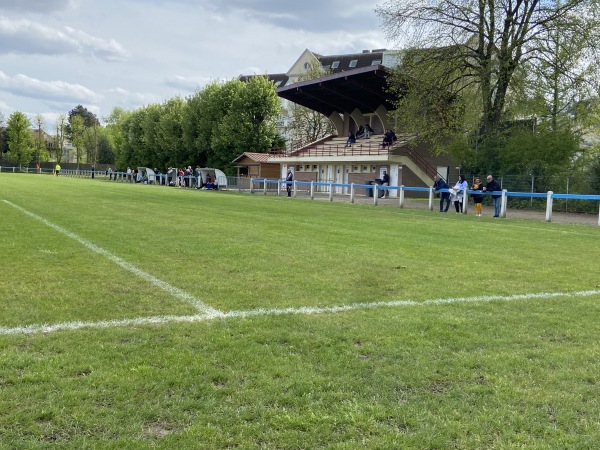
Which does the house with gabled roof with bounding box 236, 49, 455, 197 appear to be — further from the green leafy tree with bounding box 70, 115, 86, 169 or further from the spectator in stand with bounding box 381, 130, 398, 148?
the green leafy tree with bounding box 70, 115, 86, 169

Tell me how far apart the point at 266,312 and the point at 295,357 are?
126 centimetres

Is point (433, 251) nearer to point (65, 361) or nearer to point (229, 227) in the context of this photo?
point (229, 227)

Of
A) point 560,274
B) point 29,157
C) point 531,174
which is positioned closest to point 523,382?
point 560,274

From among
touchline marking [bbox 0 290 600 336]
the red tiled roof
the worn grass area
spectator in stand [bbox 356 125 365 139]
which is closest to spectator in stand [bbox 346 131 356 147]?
spectator in stand [bbox 356 125 365 139]

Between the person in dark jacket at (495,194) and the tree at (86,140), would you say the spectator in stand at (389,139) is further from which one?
the tree at (86,140)

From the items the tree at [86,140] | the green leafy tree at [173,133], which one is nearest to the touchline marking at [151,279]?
the green leafy tree at [173,133]

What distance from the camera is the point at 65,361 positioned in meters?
3.74

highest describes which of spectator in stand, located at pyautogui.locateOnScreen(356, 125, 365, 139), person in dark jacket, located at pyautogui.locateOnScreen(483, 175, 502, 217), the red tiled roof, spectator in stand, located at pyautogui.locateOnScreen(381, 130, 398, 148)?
spectator in stand, located at pyautogui.locateOnScreen(356, 125, 365, 139)

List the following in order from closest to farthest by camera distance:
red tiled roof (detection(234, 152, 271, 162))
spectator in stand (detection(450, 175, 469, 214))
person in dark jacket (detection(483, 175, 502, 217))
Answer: person in dark jacket (detection(483, 175, 502, 217)), spectator in stand (detection(450, 175, 469, 214)), red tiled roof (detection(234, 152, 271, 162))

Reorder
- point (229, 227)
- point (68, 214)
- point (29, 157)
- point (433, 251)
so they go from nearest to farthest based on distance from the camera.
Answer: point (433, 251) → point (229, 227) → point (68, 214) → point (29, 157)

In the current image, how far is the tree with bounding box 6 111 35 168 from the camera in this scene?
88.0 m

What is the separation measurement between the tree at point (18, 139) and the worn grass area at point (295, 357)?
9214 cm

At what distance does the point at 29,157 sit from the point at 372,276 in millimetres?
95992

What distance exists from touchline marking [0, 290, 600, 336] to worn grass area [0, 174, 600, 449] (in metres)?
0.11
